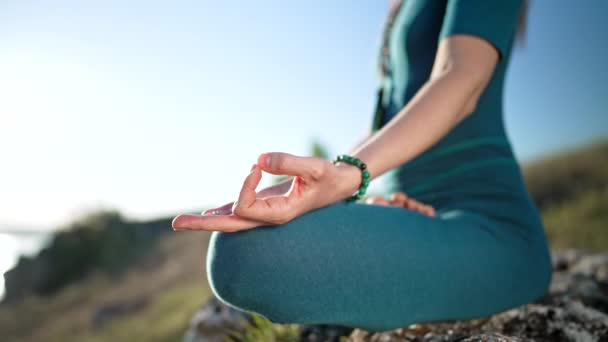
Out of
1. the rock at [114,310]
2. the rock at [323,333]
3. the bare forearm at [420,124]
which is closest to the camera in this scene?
the bare forearm at [420,124]

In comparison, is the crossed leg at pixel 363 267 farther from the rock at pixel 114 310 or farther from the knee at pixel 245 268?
the rock at pixel 114 310

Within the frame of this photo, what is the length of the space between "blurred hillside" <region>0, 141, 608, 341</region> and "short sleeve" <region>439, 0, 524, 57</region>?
5.09m

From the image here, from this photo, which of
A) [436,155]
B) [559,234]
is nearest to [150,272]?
[559,234]

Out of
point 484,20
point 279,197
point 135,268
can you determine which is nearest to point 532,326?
point 484,20

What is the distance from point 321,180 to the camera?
2.82 ft

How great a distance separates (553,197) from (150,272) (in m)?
12.1

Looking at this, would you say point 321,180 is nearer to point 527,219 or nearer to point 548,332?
point 527,219

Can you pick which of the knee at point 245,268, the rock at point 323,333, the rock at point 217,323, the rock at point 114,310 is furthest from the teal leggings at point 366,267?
the rock at point 114,310

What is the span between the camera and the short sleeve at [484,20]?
4.32ft

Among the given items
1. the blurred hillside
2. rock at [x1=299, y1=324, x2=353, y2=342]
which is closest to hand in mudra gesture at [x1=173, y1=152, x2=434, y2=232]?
rock at [x1=299, y1=324, x2=353, y2=342]

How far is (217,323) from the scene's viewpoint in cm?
263

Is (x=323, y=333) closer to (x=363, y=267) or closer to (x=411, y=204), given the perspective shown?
(x=411, y=204)

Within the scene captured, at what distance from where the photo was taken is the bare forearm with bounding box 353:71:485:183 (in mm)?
1031

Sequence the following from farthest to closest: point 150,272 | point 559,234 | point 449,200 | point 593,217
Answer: point 150,272 → point 593,217 → point 559,234 → point 449,200
